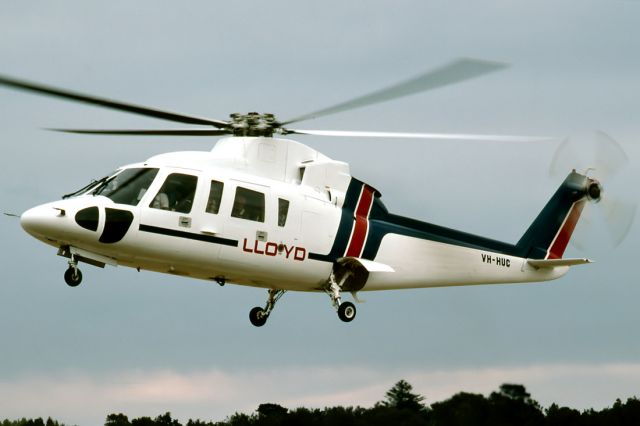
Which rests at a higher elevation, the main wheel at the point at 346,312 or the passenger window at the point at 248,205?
the passenger window at the point at 248,205

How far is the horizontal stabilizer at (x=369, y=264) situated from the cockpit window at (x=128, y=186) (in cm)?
492

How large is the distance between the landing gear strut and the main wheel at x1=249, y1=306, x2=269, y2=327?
77.5 inches

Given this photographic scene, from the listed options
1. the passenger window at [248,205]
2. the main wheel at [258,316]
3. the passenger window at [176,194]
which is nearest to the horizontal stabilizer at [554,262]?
the main wheel at [258,316]

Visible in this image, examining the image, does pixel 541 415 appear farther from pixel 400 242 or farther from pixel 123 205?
pixel 123 205

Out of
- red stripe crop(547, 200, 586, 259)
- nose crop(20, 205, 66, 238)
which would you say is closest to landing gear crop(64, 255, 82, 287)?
nose crop(20, 205, 66, 238)

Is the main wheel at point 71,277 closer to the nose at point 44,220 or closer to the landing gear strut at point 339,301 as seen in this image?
the nose at point 44,220

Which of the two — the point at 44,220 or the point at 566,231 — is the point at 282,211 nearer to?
the point at 44,220

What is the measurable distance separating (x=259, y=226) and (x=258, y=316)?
3496 millimetres

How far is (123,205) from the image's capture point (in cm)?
2622

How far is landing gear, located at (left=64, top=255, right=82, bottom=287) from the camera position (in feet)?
85.3

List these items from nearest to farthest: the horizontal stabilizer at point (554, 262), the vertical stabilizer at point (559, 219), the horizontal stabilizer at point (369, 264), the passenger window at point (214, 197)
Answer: the passenger window at point (214, 197), the horizontal stabilizer at point (369, 264), the horizontal stabilizer at point (554, 262), the vertical stabilizer at point (559, 219)

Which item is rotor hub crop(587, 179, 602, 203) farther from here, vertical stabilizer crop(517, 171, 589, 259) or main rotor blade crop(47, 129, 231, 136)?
main rotor blade crop(47, 129, 231, 136)

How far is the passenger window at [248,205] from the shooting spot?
27.4 meters

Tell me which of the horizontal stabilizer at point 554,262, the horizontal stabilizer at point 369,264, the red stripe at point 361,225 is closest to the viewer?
the horizontal stabilizer at point 369,264
